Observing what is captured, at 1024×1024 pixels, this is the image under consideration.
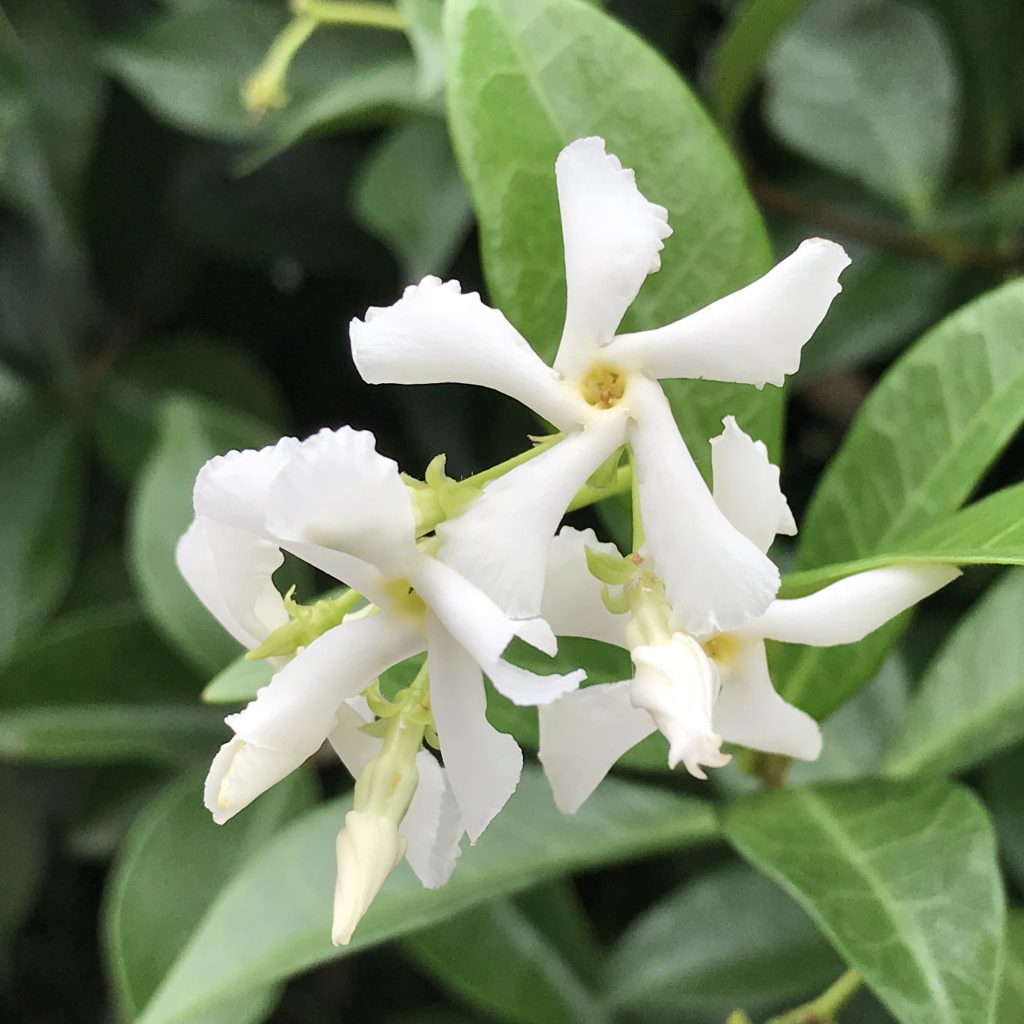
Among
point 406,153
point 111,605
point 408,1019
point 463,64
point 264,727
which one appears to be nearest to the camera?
point 264,727

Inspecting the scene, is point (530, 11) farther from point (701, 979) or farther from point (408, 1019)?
point (408, 1019)

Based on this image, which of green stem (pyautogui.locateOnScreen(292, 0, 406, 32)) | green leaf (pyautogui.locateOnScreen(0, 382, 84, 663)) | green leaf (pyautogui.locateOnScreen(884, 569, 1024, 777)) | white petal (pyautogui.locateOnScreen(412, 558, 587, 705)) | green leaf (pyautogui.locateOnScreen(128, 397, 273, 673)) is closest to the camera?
white petal (pyautogui.locateOnScreen(412, 558, 587, 705))

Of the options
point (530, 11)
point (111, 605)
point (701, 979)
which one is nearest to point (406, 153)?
point (530, 11)

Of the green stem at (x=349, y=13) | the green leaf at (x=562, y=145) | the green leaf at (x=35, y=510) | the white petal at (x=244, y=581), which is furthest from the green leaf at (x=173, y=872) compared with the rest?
the green stem at (x=349, y=13)

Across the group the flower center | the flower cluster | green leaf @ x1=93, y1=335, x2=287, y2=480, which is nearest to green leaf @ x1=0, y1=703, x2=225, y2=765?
green leaf @ x1=93, y1=335, x2=287, y2=480

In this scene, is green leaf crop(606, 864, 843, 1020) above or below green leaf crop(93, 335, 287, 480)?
below

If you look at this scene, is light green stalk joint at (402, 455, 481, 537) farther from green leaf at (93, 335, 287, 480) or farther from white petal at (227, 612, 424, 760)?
green leaf at (93, 335, 287, 480)
